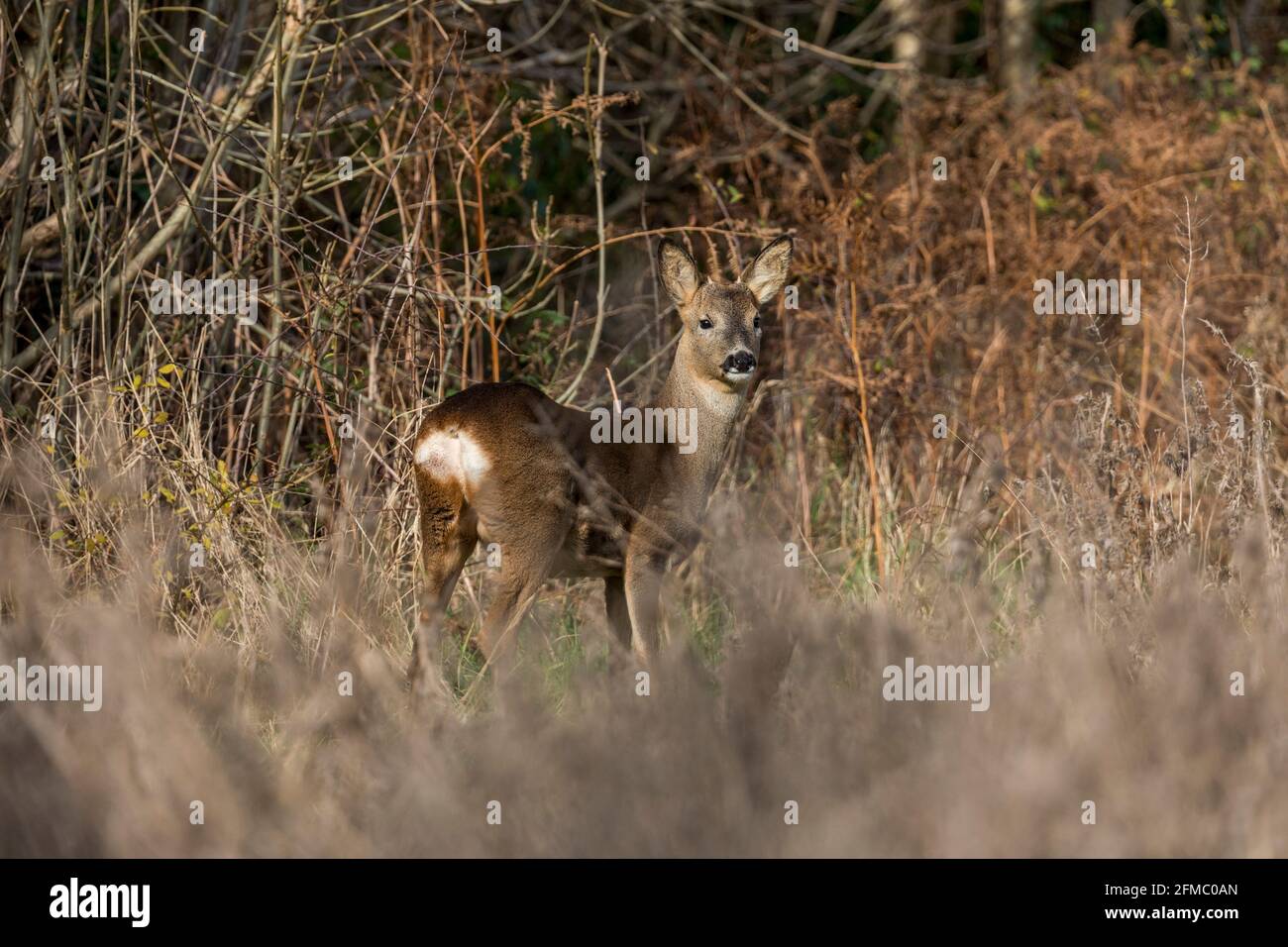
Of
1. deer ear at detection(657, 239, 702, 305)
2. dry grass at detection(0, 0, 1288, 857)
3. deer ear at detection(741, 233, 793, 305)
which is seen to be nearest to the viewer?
dry grass at detection(0, 0, 1288, 857)

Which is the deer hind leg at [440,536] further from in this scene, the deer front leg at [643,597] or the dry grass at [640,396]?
the deer front leg at [643,597]

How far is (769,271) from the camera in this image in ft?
20.6

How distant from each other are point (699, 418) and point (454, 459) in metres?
1.06

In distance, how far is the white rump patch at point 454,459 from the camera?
525 cm

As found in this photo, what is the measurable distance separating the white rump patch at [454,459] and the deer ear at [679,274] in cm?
122

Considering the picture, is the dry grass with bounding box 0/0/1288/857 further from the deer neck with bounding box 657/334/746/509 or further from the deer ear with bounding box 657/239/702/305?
the deer ear with bounding box 657/239/702/305

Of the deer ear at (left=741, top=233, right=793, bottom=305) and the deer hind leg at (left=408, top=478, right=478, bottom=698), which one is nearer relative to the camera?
the deer hind leg at (left=408, top=478, right=478, bottom=698)

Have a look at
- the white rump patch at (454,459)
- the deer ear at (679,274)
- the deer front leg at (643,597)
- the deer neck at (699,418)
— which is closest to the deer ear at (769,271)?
the deer ear at (679,274)

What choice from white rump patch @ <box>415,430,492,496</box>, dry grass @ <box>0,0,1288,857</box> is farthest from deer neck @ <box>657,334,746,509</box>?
white rump patch @ <box>415,430,492,496</box>

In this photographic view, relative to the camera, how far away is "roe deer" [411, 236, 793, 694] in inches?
Result: 207

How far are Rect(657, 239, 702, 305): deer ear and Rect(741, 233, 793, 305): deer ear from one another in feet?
0.70
